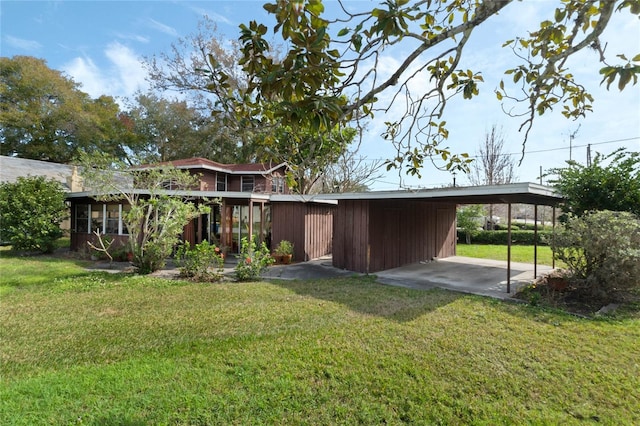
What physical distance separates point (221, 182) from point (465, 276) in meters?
15.1

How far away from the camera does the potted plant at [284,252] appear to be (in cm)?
1100

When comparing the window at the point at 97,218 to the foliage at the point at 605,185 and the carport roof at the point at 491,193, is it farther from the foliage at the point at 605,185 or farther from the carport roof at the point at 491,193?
the foliage at the point at 605,185

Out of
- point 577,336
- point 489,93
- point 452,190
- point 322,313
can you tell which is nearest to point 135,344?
point 322,313


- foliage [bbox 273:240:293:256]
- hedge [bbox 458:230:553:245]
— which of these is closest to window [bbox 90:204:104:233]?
foliage [bbox 273:240:293:256]

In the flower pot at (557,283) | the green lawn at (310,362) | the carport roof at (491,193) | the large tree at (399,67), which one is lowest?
the green lawn at (310,362)

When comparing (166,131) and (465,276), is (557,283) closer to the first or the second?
(465,276)

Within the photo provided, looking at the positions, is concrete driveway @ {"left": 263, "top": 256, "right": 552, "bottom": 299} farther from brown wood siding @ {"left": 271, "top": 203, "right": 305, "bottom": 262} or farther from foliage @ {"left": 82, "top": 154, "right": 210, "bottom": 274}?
foliage @ {"left": 82, "top": 154, "right": 210, "bottom": 274}

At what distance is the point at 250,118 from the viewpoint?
292cm

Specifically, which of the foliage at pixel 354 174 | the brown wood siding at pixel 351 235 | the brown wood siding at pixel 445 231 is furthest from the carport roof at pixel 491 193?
the foliage at pixel 354 174

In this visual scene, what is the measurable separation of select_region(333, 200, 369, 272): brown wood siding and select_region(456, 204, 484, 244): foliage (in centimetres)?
1118

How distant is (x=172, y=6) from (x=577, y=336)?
7415 millimetres

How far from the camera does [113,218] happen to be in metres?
12.7

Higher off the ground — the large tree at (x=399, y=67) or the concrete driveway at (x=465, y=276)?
the large tree at (x=399, y=67)

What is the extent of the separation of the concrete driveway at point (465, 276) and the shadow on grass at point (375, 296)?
0.69m
